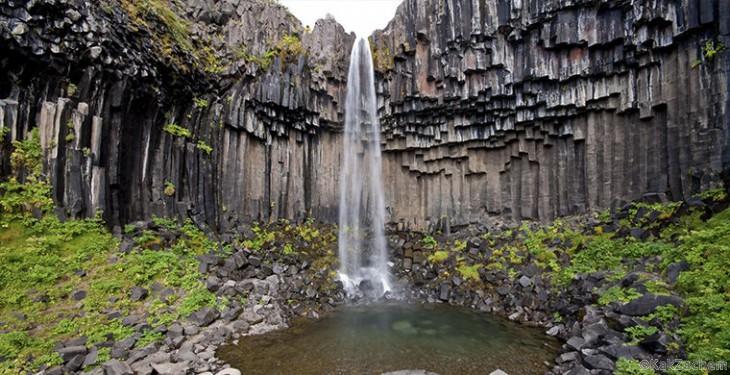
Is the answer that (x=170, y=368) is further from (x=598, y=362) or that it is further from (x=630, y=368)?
(x=630, y=368)

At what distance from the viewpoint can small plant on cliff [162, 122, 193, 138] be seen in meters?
14.7

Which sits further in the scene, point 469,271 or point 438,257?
point 438,257

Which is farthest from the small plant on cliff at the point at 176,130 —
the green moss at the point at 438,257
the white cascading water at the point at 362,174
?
the green moss at the point at 438,257

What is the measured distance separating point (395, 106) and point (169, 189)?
12498mm

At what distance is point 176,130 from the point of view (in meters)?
15.0

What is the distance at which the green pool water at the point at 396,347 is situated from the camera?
8.17 m

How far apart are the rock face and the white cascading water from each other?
2.16ft

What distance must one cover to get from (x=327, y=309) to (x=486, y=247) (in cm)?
827

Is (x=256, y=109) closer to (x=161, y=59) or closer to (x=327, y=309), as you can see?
(x=161, y=59)

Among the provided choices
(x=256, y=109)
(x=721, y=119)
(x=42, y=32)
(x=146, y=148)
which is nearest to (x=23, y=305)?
(x=146, y=148)

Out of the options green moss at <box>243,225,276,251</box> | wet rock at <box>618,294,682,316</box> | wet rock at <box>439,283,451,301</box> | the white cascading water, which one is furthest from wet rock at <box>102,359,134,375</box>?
the white cascading water

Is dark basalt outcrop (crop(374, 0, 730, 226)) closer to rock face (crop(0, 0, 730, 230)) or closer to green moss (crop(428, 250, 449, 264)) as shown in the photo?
rock face (crop(0, 0, 730, 230))

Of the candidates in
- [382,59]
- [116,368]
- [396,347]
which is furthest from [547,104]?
[116,368]

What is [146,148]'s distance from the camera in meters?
13.9
